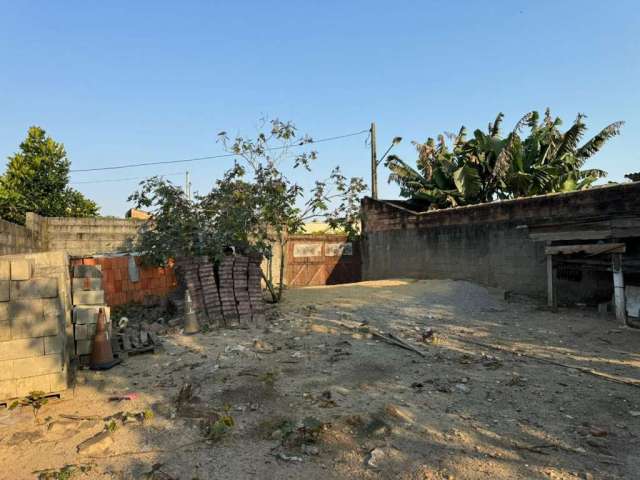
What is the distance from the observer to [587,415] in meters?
3.75

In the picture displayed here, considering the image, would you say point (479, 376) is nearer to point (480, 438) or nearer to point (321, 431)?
point (480, 438)

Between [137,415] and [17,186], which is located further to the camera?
[17,186]

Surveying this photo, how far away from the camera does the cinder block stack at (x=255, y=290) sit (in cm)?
821

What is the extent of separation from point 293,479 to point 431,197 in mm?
13704

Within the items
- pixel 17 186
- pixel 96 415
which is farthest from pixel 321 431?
pixel 17 186

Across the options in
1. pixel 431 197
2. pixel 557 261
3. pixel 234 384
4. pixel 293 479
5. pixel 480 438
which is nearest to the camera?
pixel 293 479

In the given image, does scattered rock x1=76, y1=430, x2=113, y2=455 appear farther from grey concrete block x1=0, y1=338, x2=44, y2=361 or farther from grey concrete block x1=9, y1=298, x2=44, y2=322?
grey concrete block x1=9, y1=298, x2=44, y2=322

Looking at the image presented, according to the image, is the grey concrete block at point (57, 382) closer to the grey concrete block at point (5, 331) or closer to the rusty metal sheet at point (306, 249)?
the grey concrete block at point (5, 331)

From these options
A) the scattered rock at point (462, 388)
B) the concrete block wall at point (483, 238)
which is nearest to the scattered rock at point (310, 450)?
the scattered rock at point (462, 388)

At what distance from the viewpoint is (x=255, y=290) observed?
8633mm

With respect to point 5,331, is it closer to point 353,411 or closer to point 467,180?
point 353,411

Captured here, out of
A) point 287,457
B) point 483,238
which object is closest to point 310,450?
point 287,457

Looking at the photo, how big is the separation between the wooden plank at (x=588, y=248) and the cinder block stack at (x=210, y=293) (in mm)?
6671

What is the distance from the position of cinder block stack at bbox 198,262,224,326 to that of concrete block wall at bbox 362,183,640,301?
4047mm
